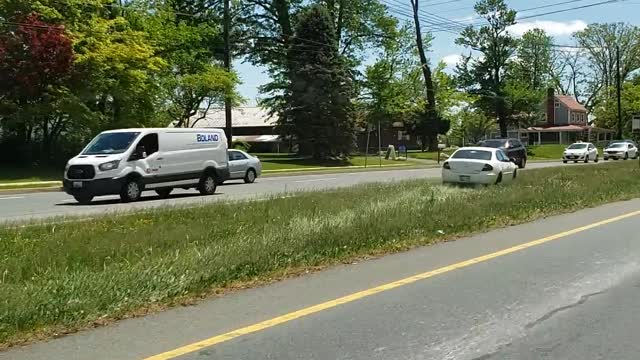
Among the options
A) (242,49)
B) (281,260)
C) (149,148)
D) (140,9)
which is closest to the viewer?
(281,260)

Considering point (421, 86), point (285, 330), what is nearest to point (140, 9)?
point (285, 330)

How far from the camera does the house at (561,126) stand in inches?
4230

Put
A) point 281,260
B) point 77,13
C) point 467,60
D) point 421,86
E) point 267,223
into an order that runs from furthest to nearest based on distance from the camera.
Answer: point 467,60 → point 421,86 → point 77,13 → point 267,223 → point 281,260

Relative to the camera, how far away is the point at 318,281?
27.8ft

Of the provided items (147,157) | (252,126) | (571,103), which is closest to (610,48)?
(571,103)

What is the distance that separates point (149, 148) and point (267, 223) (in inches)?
390

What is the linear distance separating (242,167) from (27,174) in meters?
10.5

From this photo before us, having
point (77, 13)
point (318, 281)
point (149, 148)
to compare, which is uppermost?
point (77, 13)

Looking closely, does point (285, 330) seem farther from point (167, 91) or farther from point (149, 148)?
point (167, 91)

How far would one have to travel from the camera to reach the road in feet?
18.7

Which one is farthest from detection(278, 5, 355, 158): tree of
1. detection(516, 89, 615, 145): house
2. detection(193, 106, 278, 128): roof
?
detection(516, 89, 615, 145): house

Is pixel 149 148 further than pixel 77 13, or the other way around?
pixel 77 13

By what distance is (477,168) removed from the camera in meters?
23.8

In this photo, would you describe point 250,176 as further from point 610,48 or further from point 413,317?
point 610,48
